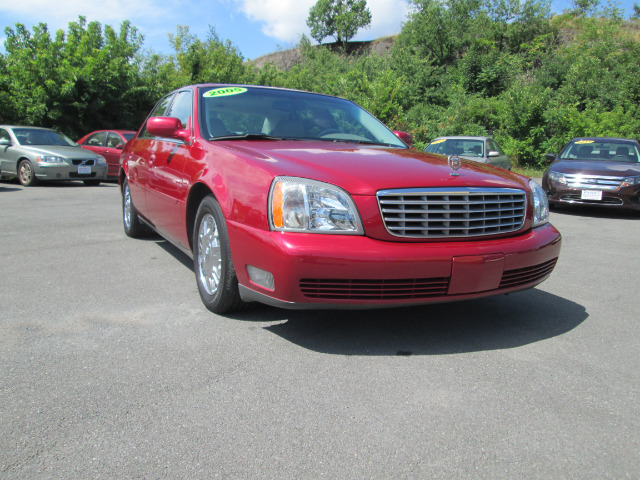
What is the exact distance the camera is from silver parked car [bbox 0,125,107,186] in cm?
1247

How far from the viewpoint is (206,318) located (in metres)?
3.49

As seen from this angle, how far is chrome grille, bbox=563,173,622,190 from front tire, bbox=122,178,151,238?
713cm

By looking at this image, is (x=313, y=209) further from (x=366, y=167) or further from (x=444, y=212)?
(x=444, y=212)

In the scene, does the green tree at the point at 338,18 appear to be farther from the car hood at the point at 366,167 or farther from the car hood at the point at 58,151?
the car hood at the point at 366,167

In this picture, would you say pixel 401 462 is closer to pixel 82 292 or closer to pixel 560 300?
pixel 560 300

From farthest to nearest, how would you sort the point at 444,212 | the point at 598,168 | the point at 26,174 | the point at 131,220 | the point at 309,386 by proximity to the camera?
the point at 26,174 < the point at 598,168 < the point at 131,220 < the point at 444,212 < the point at 309,386

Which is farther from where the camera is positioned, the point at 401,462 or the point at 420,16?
the point at 420,16

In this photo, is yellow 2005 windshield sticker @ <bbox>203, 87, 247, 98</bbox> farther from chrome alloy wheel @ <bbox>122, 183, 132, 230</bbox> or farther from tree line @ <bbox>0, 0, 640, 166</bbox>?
tree line @ <bbox>0, 0, 640, 166</bbox>

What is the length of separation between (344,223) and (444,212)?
1.88ft

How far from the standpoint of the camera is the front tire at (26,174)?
492 inches

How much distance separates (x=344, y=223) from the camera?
9.41ft

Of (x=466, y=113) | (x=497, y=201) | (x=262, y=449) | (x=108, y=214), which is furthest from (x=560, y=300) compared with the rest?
(x=466, y=113)

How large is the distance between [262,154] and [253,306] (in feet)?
3.18

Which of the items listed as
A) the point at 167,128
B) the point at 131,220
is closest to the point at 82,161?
the point at 131,220
